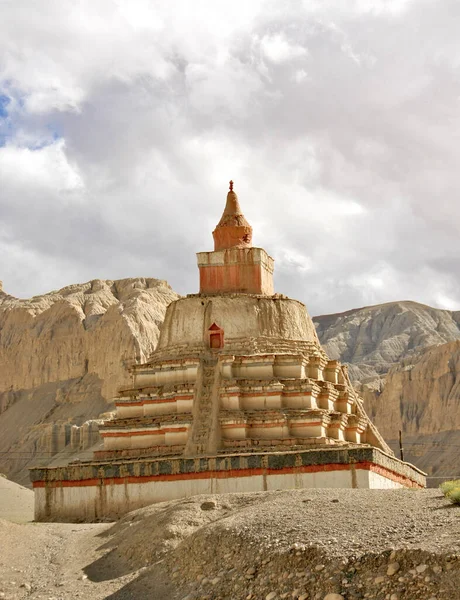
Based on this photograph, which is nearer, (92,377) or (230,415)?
(230,415)

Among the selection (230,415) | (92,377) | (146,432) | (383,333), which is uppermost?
(383,333)

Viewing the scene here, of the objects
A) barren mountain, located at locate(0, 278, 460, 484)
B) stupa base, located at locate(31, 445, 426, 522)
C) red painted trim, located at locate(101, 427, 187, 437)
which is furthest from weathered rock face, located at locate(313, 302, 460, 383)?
stupa base, located at locate(31, 445, 426, 522)

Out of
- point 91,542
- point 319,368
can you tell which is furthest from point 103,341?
point 91,542

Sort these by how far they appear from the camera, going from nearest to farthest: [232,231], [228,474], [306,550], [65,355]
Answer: [306,550], [228,474], [232,231], [65,355]

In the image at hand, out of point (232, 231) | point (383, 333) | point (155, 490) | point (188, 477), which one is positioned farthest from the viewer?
point (383, 333)

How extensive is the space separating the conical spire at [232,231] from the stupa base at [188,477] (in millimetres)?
12788

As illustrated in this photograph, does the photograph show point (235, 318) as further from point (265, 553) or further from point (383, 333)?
point (383, 333)

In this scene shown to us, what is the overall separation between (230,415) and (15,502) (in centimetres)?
1445

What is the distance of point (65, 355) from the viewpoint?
9931cm

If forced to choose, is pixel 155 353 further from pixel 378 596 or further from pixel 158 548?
pixel 378 596

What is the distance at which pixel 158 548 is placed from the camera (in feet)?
70.6

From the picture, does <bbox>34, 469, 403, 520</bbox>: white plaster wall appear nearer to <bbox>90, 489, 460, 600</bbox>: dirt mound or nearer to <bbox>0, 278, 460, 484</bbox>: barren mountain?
<bbox>90, 489, 460, 600</bbox>: dirt mound

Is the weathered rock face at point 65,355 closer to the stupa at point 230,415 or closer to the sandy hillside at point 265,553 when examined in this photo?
the stupa at point 230,415

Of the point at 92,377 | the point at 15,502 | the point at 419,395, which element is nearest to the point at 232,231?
the point at 15,502
